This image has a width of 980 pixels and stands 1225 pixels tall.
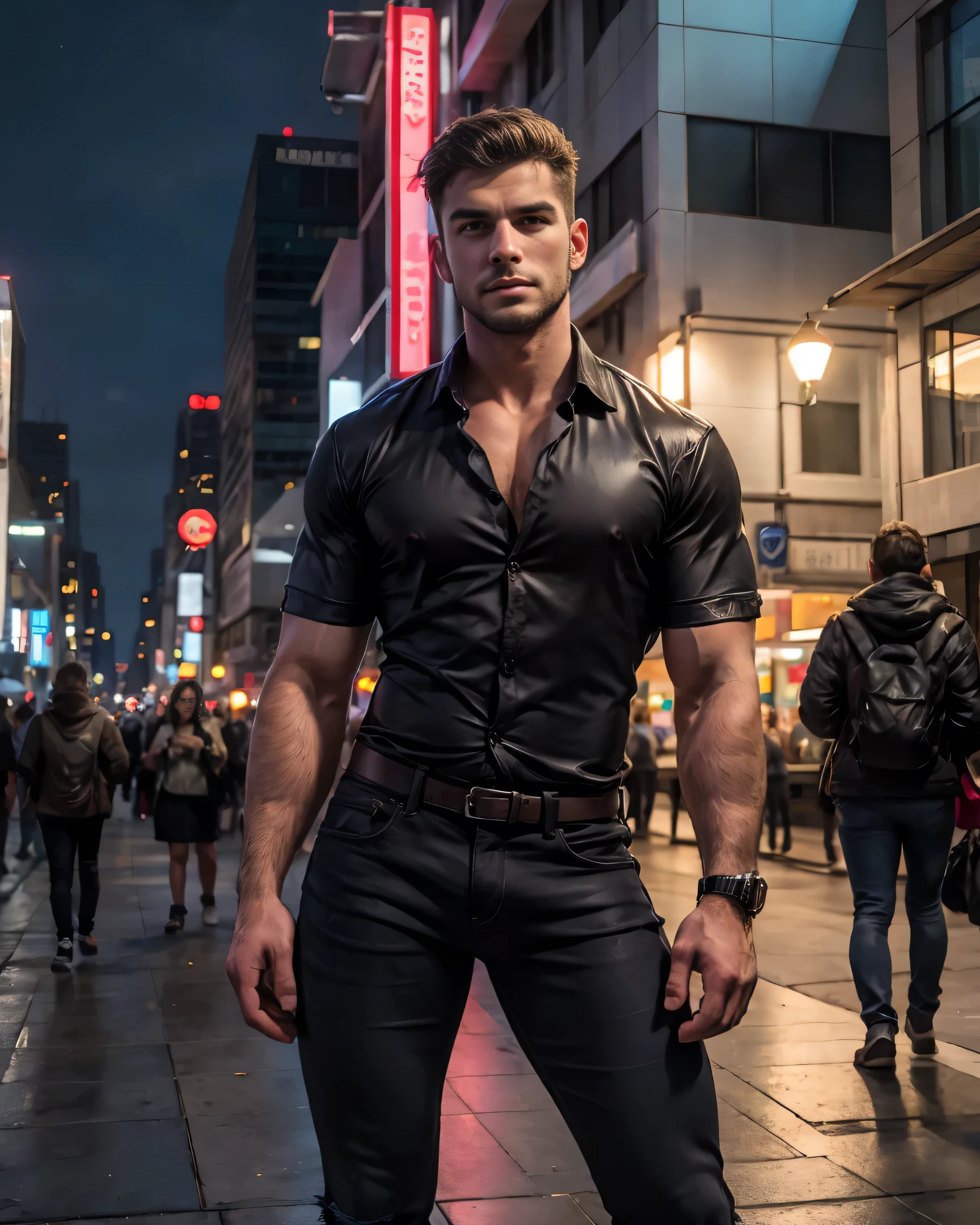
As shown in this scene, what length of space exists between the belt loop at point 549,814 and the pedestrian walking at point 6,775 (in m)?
10.3

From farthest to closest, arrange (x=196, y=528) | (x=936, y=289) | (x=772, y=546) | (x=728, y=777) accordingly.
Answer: (x=196, y=528) → (x=772, y=546) → (x=936, y=289) → (x=728, y=777)

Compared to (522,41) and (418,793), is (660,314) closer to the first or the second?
(522,41)

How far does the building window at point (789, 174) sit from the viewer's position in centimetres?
2005

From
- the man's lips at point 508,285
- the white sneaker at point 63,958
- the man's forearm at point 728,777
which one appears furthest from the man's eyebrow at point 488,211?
the white sneaker at point 63,958

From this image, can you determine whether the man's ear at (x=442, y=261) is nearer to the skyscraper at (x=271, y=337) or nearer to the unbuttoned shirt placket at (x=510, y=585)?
the unbuttoned shirt placket at (x=510, y=585)

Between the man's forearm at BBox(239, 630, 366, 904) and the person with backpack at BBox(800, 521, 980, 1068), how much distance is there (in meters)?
4.04

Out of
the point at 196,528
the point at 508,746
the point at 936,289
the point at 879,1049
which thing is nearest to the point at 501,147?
the point at 508,746

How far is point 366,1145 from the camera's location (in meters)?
2.24

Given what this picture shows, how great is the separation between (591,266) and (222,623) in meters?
84.5

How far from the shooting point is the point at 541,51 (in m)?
26.4

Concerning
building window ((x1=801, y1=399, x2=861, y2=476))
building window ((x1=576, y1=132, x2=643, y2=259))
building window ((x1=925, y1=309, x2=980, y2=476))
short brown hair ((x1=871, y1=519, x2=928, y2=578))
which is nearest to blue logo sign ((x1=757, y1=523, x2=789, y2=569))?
building window ((x1=801, y1=399, x2=861, y2=476))

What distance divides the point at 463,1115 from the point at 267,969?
11.4ft

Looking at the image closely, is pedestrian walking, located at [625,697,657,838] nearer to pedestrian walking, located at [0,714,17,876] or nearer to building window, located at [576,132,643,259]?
building window, located at [576,132,643,259]

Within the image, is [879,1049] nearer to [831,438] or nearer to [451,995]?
[451,995]
